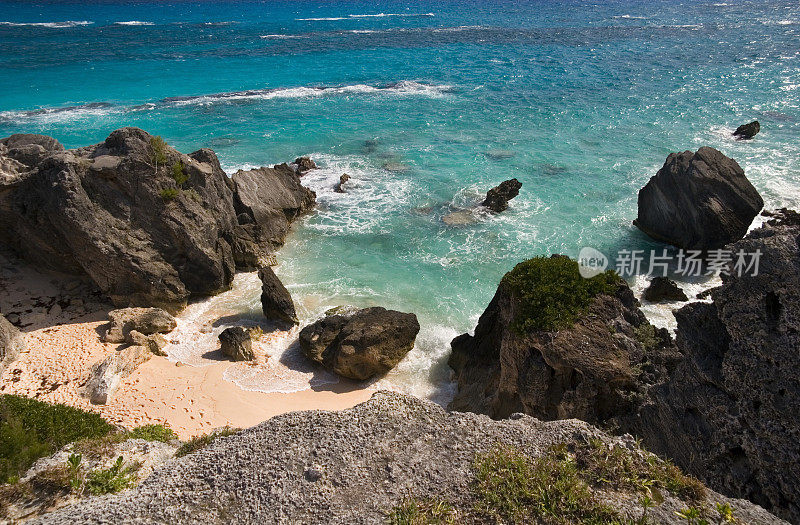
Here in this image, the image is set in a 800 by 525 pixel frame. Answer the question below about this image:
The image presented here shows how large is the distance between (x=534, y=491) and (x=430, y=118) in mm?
41717

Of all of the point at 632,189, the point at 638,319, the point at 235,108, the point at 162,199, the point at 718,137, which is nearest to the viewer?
the point at 638,319

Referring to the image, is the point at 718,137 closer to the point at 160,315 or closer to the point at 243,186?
the point at 243,186

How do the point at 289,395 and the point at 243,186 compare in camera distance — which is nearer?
the point at 289,395

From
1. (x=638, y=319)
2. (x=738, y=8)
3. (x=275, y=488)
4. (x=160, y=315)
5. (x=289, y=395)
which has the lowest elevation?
(x=289, y=395)

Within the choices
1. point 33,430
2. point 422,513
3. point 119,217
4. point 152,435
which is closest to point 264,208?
point 119,217

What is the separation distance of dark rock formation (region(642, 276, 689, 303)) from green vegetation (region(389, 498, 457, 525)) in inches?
683

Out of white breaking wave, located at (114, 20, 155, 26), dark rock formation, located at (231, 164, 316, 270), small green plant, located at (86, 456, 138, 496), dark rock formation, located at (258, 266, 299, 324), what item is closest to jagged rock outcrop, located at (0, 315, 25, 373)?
dark rock formation, located at (258, 266, 299, 324)

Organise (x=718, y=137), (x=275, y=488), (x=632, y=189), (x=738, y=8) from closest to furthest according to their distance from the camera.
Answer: (x=275, y=488) < (x=632, y=189) < (x=718, y=137) < (x=738, y=8)

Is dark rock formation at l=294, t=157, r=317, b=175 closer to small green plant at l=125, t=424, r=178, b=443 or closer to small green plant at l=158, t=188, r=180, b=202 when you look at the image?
small green plant at l=158, t=188, r=180, b=202

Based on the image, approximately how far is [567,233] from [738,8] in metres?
115

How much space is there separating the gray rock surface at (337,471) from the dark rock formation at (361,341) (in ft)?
26.8

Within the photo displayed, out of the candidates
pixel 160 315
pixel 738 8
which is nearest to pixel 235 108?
pixel 160 315

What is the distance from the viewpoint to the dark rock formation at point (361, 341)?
17.4 meters

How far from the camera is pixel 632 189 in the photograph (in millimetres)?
31859
